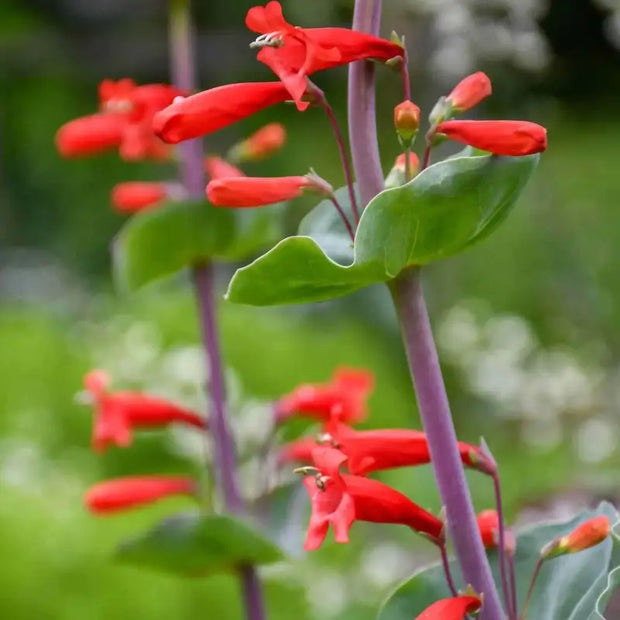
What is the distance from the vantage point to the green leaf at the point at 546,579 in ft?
1.95

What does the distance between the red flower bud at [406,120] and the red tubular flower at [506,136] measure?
2cm

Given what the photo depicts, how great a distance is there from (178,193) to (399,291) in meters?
0.52

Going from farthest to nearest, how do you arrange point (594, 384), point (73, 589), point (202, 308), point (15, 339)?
point (15, 339), point (594, 384), point (73, 589), point (202, 308)

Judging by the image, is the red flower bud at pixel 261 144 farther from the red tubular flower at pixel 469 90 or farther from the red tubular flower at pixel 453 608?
the red tubular flower at pixel 453 608

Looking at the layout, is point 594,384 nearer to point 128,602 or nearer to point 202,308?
point 128,602

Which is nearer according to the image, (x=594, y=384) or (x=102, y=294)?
(x=594, y=384)

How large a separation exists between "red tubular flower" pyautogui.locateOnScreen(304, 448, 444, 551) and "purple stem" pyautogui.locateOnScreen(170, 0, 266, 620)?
43cm

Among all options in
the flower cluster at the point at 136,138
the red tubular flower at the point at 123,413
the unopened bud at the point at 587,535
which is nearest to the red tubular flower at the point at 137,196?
the flower cluster at the point at 136,138

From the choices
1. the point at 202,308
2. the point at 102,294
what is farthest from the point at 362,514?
the point at 102,294

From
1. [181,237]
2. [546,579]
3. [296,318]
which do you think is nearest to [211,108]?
[546,579]

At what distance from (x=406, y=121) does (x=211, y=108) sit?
10cm

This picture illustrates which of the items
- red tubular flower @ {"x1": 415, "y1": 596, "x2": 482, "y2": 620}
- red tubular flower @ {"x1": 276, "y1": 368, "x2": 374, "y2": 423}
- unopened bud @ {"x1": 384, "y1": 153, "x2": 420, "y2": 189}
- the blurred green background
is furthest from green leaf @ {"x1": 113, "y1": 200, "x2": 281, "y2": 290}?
red tubular flower @ {"x1": 415, "y1": 596, "x2": 482, "y2": 620}

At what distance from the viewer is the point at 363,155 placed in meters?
0.53

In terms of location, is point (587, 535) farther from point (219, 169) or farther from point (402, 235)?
point (219, 169)
